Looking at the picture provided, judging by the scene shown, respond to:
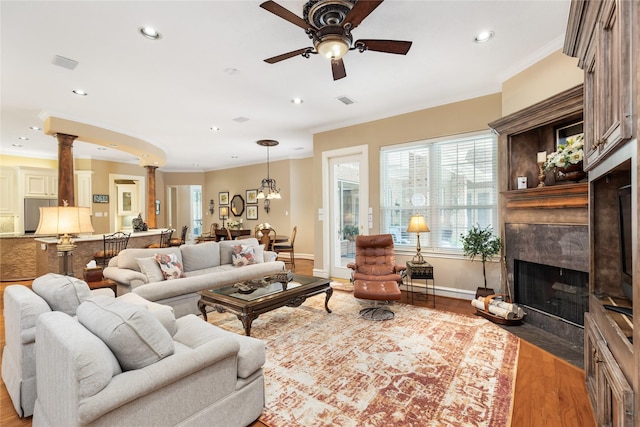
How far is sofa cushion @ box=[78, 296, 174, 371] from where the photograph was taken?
1456mm

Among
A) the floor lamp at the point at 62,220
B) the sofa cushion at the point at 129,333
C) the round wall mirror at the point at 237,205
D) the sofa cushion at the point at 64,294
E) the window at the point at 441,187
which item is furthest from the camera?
the round wall mirror at the point at 237,205

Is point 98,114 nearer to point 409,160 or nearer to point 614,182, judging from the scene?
point 409,160

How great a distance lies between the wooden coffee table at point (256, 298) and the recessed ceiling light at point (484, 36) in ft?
10.3

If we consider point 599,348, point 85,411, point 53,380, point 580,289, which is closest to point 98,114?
point 53,380

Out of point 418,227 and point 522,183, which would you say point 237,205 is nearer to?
point 418,227

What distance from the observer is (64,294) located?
6.69ft

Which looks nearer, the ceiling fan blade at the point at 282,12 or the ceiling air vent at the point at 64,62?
the ceiling fan blade at the point at 282,12

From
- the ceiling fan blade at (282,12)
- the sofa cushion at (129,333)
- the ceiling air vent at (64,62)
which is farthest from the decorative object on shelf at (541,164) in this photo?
the ceiling air vent at (64,62)

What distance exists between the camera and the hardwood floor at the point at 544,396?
191 centimetres

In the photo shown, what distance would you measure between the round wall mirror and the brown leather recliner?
6.39 metres

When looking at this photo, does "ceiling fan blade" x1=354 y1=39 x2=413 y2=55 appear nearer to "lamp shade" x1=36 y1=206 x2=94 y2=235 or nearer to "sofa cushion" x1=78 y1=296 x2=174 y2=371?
"sofa cushion" x1=78 y1=296 x2=174 y2=371

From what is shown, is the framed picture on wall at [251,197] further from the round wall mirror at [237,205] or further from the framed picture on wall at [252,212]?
the round wall mirror at [237,205]

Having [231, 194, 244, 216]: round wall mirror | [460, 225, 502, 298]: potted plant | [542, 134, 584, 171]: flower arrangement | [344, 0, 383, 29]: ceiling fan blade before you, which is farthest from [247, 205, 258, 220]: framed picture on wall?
[542, 134, 584, 171]: flower arrangement

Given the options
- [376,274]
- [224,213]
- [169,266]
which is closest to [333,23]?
[376,274]
